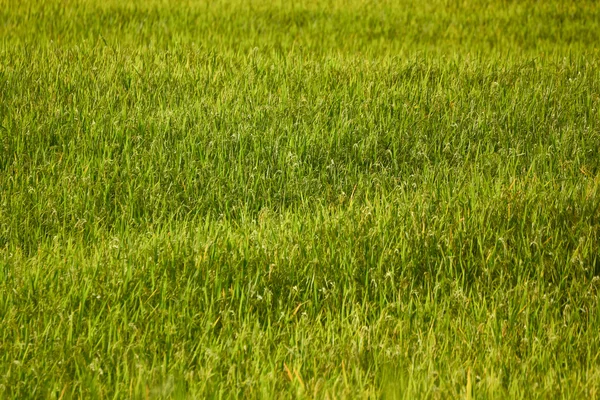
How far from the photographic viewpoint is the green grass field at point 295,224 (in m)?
2.34

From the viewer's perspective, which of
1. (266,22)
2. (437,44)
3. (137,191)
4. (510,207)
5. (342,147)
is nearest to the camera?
(510,207)

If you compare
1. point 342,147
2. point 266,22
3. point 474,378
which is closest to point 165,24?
point 266,22

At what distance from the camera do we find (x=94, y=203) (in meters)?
3.39

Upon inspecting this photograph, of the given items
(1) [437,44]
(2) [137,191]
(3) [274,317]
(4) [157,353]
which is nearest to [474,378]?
(3) [274,317]

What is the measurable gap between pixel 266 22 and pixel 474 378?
5.54 m

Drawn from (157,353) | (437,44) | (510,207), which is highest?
(437,44)

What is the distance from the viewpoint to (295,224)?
3145mm

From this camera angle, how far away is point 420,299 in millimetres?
2814

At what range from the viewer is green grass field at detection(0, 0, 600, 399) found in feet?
7.66

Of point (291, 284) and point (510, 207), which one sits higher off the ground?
point (510, 207)

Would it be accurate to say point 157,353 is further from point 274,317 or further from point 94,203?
point 94,203

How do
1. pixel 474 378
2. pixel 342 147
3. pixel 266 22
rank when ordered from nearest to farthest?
pixel 474 378 < pixel 342 147 < pixel 266 22

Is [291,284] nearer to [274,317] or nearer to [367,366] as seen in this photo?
[274,317]

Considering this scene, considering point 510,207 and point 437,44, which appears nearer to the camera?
point 510,207
